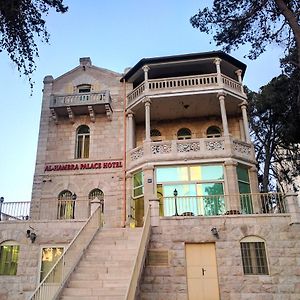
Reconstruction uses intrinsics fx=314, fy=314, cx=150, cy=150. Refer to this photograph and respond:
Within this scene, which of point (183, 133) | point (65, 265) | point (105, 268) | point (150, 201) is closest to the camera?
point (65, 265)

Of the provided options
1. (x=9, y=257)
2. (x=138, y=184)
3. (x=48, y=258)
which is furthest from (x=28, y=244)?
(x=138, y=184)

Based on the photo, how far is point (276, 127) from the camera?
19.9 metres

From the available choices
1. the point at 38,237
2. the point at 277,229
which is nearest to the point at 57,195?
the point at 38,237

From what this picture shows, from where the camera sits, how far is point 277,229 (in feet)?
39.1

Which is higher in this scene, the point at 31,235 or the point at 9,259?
the point at 31,235

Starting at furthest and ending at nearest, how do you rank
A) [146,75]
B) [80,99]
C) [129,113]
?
[129,113]
[80,99]
[146,75]

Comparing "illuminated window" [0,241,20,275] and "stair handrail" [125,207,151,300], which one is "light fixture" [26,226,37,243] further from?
"stair handrail" [125,207,151,300]

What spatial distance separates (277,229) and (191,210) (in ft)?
12.4

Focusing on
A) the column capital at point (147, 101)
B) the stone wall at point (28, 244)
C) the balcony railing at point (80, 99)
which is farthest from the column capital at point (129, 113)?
the stone wall at point (28, 244)

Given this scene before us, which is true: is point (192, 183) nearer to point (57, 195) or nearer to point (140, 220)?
point (140, 220)

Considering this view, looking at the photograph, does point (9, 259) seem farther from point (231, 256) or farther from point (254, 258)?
point (254, 258)

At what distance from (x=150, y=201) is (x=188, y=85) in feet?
26.0

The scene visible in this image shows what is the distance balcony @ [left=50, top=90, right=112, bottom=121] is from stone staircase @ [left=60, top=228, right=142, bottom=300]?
8370mm

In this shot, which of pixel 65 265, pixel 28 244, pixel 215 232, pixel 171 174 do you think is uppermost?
pixel 171 174
